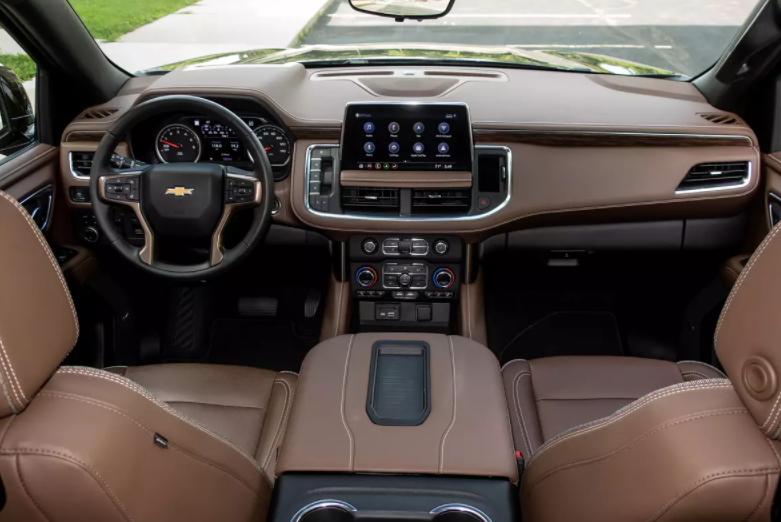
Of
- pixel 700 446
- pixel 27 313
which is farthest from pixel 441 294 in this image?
pixel 27 313

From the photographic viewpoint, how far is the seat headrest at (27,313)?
951 millimetres

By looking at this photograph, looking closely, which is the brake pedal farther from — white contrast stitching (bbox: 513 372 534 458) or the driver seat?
the driver seat

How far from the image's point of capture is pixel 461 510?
133 cm

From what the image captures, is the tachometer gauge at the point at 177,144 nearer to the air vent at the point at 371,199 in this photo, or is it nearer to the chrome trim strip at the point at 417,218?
the chrome trim strip at the point at 417,218

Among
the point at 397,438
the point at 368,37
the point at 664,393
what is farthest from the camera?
the point at 368,37

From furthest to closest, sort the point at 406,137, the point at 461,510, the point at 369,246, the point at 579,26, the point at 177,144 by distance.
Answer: the point at 579,26, the point at 369,246, the point at 177,144, the point at 406,137, the point at 461,510

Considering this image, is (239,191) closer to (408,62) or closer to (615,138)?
(408,62)

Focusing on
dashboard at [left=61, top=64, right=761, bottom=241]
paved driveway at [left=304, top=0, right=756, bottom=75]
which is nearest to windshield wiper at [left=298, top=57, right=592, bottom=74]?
dashboard at [left=61, top=64, right=761, bottom=241]

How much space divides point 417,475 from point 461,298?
1324mm

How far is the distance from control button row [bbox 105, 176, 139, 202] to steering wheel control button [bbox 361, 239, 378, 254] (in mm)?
903

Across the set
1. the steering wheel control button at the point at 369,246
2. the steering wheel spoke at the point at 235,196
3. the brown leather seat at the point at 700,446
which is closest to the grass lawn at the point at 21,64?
the steering wheel spoke at the point at 235,196

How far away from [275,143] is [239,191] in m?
0.52

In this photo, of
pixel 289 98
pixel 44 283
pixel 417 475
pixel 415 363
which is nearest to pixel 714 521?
pixel 417 475

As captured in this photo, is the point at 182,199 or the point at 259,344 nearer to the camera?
the point at 182,199
